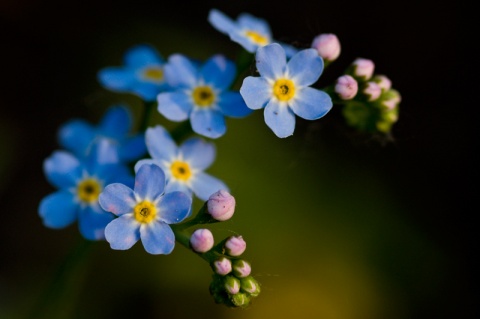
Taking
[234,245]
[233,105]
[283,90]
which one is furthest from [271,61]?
[234,245]

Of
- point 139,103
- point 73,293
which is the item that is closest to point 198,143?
point 73,293

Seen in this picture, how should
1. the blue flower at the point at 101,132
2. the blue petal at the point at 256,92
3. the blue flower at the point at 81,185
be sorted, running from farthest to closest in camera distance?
the blue flower at the point at 101,132 < the blue flower at the point at 81,185 < the blue petal at the point at 256,92

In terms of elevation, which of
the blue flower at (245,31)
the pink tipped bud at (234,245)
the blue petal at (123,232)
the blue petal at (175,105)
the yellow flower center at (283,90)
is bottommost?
the blue petal at (123,232)

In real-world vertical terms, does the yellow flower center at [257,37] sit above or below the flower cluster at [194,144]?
above

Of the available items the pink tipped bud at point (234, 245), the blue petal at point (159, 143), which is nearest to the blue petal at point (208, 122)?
the blue petal at point (159, 143)

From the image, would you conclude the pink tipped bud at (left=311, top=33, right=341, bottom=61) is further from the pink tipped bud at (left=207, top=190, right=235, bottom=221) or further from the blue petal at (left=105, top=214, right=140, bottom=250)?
the blue petal at (left=105, top=214, right=140, bottom=250)

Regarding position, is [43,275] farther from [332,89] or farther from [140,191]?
[332,89]

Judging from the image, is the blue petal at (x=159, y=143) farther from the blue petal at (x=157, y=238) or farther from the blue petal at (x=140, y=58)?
the blue petal at (x=140, y=58)

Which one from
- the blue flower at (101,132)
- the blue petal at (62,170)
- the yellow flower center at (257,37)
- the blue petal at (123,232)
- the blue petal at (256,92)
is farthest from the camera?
the blue flower at (101,132)
